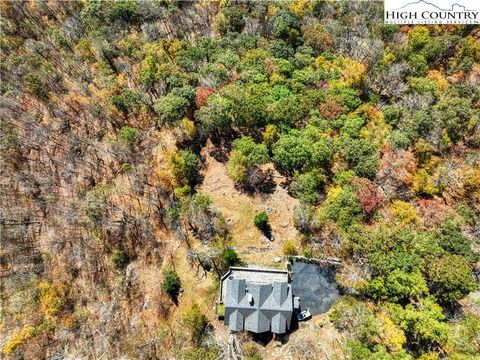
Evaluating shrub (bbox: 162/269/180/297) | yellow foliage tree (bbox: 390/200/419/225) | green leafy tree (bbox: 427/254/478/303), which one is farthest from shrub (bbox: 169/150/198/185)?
green leafy tree (bbox: 427/254/478/303)

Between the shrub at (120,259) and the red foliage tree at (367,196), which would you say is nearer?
the red foliage tree at (367,196)

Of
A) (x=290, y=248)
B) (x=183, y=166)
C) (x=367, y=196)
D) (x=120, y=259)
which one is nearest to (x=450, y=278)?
(x=367, y=196)

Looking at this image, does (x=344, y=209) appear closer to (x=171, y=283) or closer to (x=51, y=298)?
(x=171, y=283)

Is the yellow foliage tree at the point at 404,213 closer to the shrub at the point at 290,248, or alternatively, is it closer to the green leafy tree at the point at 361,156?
the green leafy tree at the point at 361,156

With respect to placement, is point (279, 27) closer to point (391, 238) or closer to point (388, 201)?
point (388, 201)

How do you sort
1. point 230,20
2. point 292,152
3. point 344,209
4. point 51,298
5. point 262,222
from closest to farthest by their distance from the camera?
point 51,298
point 344,209
point 262,222
point 292,152
point 230,20

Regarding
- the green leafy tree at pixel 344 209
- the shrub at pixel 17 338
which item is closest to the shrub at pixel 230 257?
the green leafy tree at pixel 344 209
